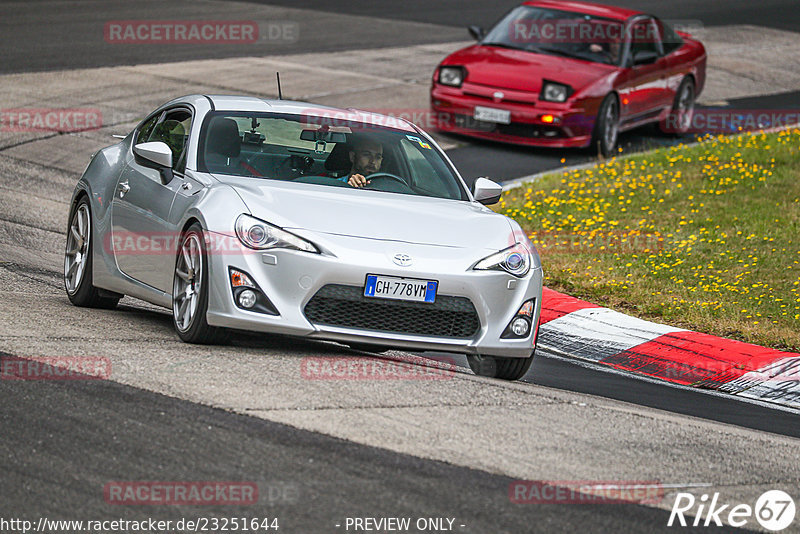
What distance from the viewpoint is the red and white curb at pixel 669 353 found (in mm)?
8797

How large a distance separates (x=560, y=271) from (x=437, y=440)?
18.4ft

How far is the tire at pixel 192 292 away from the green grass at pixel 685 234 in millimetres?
4020

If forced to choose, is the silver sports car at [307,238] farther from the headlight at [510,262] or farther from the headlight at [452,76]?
the headlight at [452,76]

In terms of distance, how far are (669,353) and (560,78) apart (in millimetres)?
8111

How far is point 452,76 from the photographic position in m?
17.1

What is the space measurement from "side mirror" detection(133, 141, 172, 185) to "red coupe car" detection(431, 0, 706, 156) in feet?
29.2

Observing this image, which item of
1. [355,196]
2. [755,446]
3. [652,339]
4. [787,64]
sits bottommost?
[787,64]

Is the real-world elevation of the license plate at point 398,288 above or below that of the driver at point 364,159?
below

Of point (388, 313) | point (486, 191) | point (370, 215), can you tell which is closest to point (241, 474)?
point (388, 313)

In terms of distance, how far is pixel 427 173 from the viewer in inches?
343

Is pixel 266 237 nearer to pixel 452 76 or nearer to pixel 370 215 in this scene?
pixel 370 215

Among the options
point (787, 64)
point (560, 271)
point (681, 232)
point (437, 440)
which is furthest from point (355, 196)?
point (787, 64)

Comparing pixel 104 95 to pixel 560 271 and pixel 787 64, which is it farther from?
pixel 787 64

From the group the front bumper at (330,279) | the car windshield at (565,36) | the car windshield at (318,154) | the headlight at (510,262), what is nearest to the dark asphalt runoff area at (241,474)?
the front bumper at (330,279)
